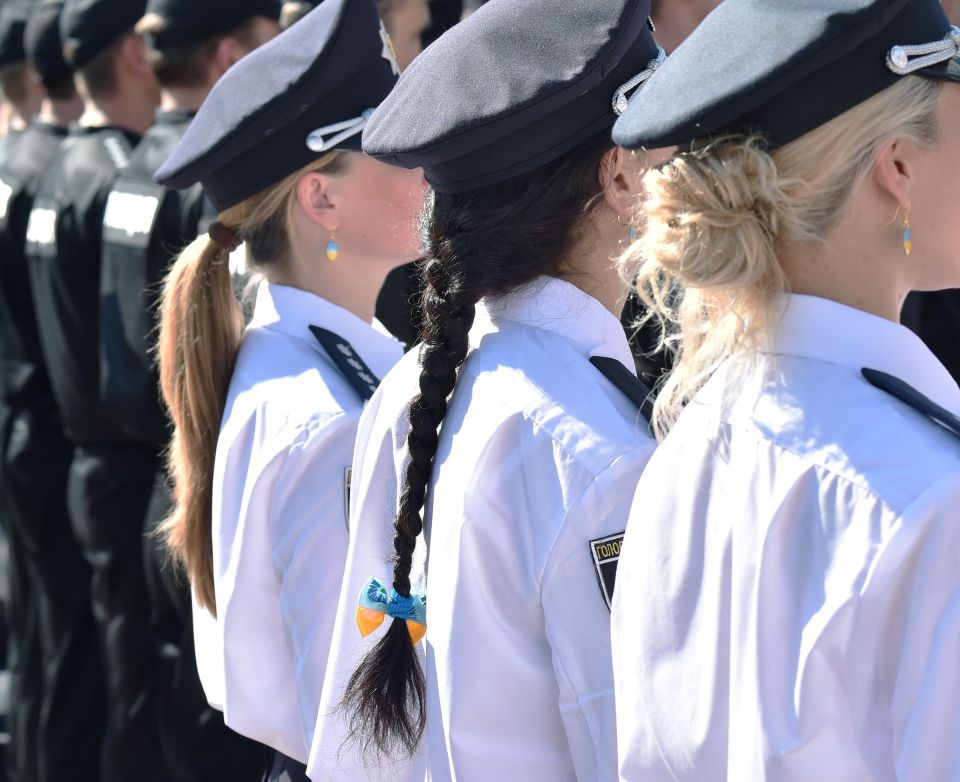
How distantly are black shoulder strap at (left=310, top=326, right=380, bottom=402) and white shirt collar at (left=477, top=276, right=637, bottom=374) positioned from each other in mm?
542

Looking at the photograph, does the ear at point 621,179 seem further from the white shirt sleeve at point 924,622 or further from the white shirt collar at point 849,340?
the white shirt sleeve at point 924,622

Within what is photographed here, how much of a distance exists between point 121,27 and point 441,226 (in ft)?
9.37

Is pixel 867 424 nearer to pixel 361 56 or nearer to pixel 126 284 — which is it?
pixel 361 56

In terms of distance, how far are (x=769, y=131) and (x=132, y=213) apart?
2759 mm

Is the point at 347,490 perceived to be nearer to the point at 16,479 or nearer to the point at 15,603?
the point at 16,479

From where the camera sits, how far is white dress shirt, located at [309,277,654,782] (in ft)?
5.06

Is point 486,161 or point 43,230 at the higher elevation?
point 486,161

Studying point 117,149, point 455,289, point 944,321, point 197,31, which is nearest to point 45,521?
point 117,149

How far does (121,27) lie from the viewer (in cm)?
430

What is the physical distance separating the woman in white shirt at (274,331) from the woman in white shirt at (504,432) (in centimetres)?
33

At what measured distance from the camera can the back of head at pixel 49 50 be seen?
4.73 m

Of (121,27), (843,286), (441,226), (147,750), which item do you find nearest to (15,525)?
(147,750)

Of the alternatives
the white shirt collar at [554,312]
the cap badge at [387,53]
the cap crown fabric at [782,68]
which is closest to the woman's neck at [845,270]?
the cap crown fabric at [782,68]

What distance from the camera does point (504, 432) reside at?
1608 millimetres
